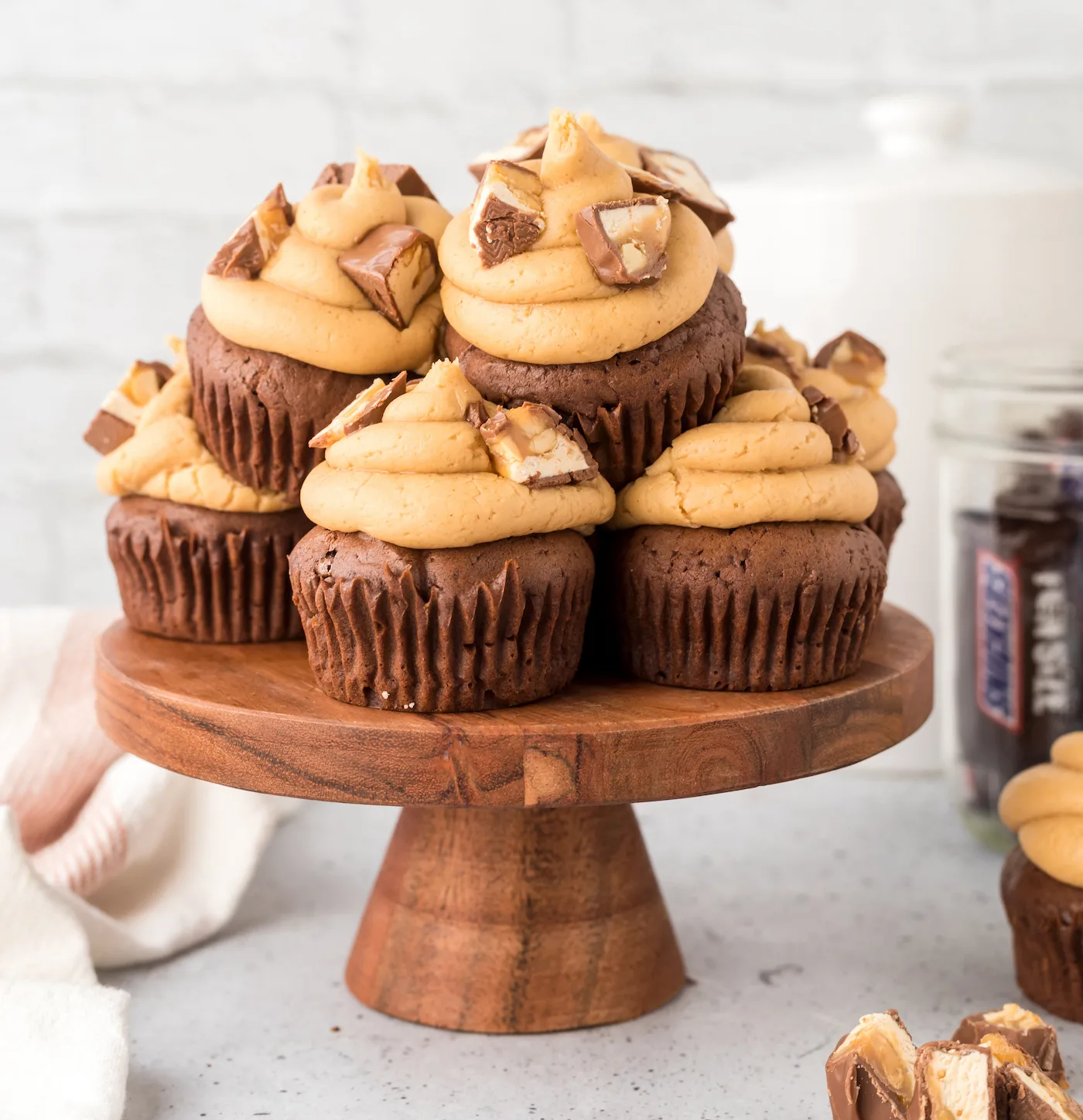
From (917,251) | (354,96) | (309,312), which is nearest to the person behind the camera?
(309,312)

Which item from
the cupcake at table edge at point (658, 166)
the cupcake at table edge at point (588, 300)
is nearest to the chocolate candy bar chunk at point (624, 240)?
the cupcake at table edge at point (588, 300)

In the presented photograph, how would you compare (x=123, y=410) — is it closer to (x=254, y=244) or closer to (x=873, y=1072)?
(x=254, y=244)

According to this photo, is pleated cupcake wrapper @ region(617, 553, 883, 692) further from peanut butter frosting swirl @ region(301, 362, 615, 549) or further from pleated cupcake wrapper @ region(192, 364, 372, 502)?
pleated cupcake wrapper @ region(192, 364, 372, 502)

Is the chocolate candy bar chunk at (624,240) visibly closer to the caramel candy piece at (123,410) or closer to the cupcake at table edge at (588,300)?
the cupcake at table edge at (588,300)

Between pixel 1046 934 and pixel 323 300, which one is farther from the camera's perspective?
pixel 1046 934

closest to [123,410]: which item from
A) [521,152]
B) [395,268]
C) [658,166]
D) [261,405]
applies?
[261,405]

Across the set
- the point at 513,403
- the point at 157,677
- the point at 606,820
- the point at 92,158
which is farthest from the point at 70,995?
the point at 92,158
